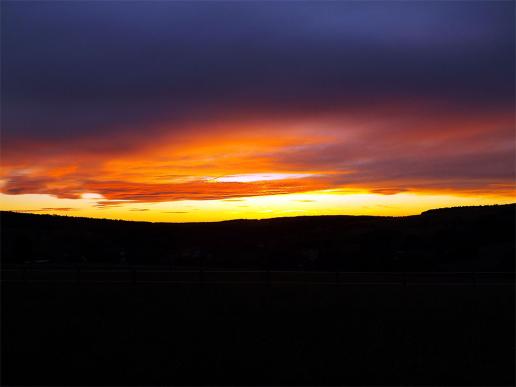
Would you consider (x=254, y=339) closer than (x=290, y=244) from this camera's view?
Yes

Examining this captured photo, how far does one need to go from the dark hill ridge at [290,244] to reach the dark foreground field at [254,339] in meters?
24.6

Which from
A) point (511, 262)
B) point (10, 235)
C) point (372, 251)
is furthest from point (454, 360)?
point (10, 235)

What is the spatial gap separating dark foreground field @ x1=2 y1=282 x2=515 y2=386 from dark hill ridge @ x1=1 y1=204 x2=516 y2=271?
2460 centimetres

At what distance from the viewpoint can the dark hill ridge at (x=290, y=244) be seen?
4697 centimetres

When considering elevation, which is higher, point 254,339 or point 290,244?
point 290,244

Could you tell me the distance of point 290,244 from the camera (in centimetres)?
5769

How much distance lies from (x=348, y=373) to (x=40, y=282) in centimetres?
2100

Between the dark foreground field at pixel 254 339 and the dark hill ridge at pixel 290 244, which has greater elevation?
the dark hill ridge at pixel 290 244

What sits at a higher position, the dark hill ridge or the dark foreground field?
the dark hill ridge

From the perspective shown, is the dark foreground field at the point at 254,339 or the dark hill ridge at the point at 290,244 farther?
the dark hill ridge at the point at 290,244

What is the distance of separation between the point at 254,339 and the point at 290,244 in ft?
142

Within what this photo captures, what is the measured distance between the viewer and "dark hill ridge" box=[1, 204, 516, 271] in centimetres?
4697

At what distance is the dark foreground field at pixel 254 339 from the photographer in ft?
38.4

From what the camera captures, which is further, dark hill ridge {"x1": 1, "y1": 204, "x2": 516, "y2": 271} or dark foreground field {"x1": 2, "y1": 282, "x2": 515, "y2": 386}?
dark hill ridge {"x1": 1, "y1": 204, "x2": 516, "y2": 271}
